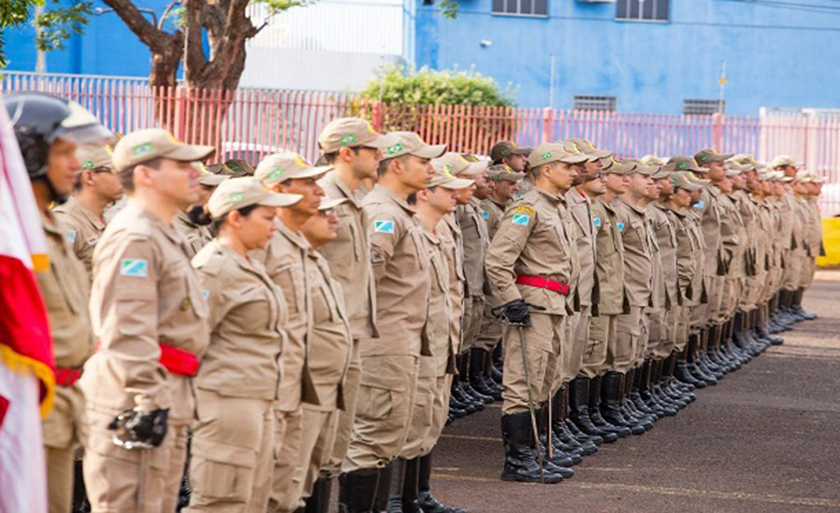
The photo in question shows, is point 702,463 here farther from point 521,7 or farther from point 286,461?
point 521,7

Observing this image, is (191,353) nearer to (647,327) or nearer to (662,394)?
(647,327)

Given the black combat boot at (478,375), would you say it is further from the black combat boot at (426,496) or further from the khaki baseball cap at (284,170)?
the khaki baseball cap at (284,170)

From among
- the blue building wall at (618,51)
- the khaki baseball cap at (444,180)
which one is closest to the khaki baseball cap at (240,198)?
the khaki baseball cap at (444,180)

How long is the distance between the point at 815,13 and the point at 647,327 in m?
29.3

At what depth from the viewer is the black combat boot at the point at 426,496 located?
8.64 meters

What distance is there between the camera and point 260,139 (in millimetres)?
24000

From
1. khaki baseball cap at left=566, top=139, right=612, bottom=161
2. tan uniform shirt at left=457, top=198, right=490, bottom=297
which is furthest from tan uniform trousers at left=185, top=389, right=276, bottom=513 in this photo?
tan uniform shirt at left=457, top=198, right=490, bottom=297

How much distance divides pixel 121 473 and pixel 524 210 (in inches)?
203

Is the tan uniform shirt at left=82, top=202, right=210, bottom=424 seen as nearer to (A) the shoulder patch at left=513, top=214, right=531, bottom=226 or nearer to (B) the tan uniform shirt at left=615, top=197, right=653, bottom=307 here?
(A) the shoulder patch at left=513, top=214, right=531, bottom=226

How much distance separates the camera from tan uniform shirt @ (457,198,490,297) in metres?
12.7

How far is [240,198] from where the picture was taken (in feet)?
19.8

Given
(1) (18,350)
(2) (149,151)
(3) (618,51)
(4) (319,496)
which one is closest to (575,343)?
(4) (319,496)

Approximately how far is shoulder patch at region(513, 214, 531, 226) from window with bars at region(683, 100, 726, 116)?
30.5 metres

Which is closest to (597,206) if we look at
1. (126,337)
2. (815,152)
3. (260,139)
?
(126,337)
